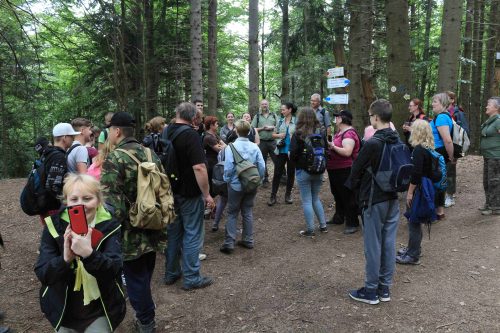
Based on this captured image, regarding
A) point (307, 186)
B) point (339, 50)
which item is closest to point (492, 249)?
point (307, 186)

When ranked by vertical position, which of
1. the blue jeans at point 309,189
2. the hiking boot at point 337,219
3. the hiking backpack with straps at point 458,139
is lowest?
the hiking boot at point 337,219

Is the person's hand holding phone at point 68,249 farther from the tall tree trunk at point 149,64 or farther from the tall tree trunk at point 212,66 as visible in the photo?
the tall tree trunk at point 149,64

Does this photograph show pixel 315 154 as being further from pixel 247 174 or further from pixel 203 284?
pixel 203 284

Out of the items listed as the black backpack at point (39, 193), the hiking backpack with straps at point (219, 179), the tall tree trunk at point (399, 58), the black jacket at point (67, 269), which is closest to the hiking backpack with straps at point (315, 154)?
the hiking backpack with straps at point (219, 179)

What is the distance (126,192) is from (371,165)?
257cm

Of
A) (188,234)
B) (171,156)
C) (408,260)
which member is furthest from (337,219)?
(171,156)

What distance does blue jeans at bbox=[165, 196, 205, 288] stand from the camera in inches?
175

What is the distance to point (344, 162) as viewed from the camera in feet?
20.7

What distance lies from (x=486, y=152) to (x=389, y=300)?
390 centimetres

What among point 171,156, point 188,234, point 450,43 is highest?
point 450,43

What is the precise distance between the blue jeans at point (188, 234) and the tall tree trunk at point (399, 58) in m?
4.96

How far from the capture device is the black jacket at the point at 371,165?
396 centimetres

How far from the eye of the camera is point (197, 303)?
14.1 feet

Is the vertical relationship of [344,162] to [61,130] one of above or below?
below
